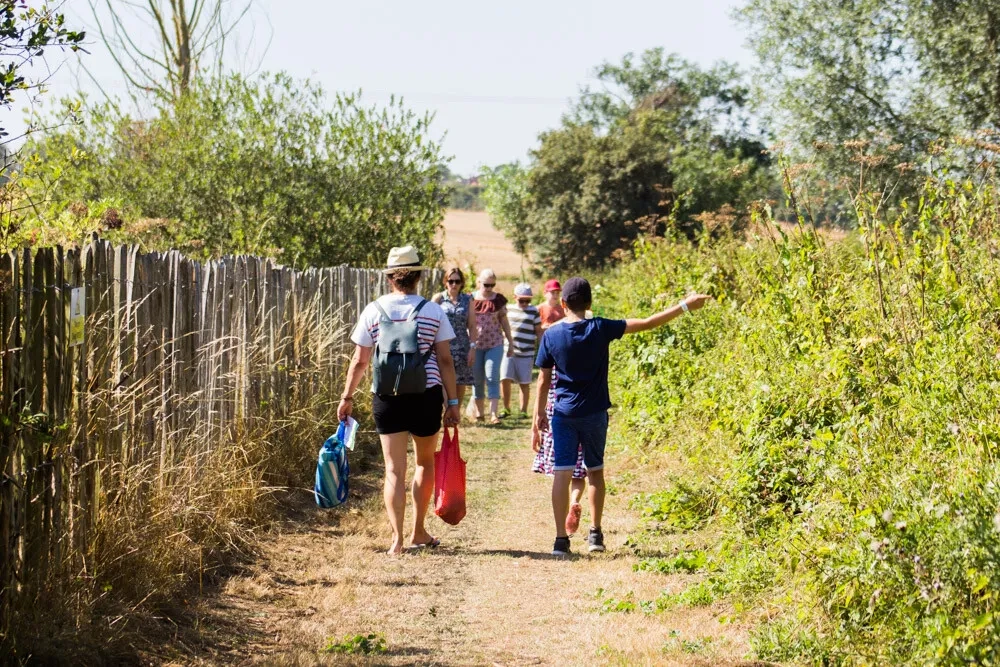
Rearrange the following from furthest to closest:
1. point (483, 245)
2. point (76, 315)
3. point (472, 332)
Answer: point (483, 245) < point (472, 332) < point (76, 315)

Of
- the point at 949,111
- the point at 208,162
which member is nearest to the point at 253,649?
the point at 208,162

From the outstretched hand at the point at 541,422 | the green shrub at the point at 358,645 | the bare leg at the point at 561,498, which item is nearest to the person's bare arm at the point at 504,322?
the outstretched hand at the point at 541,422

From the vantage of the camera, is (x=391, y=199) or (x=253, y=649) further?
(x=391, y=199)

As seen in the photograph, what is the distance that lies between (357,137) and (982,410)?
14.0m

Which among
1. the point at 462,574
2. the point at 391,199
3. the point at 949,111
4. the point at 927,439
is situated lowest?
the point at 462,574

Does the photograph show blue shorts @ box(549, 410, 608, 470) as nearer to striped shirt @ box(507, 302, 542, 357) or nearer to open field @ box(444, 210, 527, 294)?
striped shirt @ box(507, 302, 542, 357)

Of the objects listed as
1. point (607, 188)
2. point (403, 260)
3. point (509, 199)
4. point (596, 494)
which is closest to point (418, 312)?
point (403, 260)

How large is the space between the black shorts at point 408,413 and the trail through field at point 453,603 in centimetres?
83

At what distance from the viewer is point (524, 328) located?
46.5 feet

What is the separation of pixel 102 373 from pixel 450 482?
278 cm

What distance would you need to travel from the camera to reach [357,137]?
1770cm

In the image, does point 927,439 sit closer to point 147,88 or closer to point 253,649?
point 253,649

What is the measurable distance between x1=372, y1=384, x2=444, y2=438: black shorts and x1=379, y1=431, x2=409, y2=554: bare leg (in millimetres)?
65

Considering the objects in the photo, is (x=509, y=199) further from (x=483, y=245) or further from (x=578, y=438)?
(x=578, y=438)
